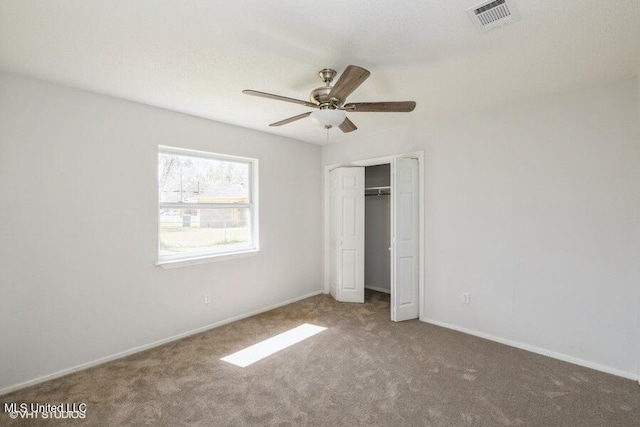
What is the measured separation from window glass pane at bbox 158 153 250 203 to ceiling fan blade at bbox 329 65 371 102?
7.16 ft

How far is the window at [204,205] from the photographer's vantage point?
10.9 feet

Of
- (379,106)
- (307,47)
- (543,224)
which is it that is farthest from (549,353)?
(307,47)

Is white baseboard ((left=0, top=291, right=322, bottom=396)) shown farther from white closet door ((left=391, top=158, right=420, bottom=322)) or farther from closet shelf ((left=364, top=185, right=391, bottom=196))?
closet shelf ((left=364, top=185, right=391, bottom=196))

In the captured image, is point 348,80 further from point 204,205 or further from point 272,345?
point 272,345

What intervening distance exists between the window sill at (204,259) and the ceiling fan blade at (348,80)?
241 cm

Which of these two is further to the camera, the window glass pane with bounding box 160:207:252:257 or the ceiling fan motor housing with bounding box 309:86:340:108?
the window glass pane with bounding box 160:207:252:257

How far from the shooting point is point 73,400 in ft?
7.25

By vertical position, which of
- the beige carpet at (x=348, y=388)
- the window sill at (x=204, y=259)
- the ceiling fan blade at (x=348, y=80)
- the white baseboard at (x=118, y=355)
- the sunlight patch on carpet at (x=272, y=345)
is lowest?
the beige carpet at (x=348, y=388)

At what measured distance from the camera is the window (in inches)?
130

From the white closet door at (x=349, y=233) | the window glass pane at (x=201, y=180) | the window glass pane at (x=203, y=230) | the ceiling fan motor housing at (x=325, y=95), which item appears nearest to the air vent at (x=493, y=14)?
the ceiling fan motor housing at (x=325, y=95)

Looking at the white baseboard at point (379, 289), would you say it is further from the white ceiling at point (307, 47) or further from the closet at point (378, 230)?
the white ceiling at point (307, 47)

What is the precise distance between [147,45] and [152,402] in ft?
8.14

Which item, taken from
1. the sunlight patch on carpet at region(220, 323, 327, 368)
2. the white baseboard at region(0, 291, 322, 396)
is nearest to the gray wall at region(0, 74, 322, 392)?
the white baseboard at region(0, 291, 322, 396)

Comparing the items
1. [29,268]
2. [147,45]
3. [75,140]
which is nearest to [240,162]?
[75,140]
